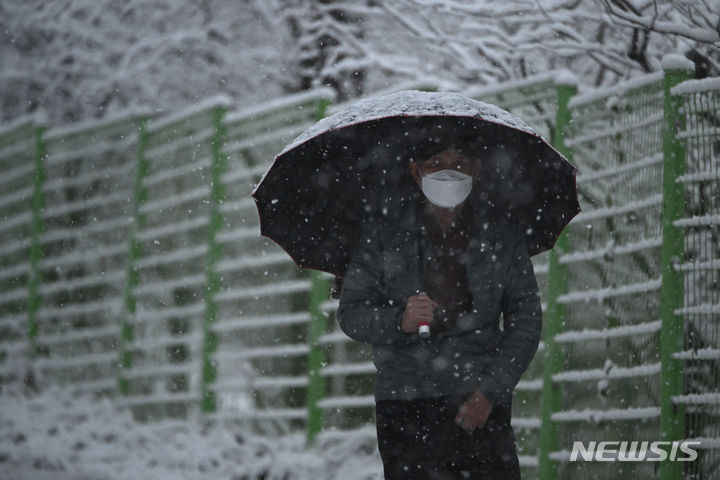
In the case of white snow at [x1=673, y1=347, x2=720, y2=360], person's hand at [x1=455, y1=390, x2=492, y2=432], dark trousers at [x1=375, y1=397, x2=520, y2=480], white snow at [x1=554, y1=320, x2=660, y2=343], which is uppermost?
person's hand at [x1=455, y1=390, x2=492, y2=432]

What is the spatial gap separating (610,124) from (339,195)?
85.4 inches

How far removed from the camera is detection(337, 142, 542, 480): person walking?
4.13 meters

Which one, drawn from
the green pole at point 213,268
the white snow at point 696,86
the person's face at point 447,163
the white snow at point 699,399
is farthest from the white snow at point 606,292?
the green pole at point 213,268

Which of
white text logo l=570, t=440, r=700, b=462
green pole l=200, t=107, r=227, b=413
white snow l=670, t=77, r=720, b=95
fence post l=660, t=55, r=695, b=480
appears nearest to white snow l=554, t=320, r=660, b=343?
fence post l=660, t=55, r=695, b=480

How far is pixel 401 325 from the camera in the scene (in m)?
4.08

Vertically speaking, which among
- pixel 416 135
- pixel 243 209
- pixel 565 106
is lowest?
pixel 243 209

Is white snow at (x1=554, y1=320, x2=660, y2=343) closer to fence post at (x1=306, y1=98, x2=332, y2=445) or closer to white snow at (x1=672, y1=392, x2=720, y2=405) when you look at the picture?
white snow at (x1=672, y1=392, x2=720, y2=405)

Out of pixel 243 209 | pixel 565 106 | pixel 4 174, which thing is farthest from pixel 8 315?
pixel 565 106

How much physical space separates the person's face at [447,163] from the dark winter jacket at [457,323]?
→ 0.57 feet

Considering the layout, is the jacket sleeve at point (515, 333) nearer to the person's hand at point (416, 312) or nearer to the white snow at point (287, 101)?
the person's hand at point (416, 312)

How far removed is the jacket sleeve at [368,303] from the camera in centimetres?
412

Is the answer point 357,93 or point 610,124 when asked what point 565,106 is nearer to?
point 610,124

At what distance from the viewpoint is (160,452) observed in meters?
8.23

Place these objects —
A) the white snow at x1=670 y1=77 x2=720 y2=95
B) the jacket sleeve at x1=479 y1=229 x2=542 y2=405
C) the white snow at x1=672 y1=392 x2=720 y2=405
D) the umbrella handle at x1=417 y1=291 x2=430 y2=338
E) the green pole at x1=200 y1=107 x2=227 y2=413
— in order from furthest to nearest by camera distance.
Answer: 1. the green pole at x1=200 y1=107 x2=227 y2=413
2. the white snow at x1=670 y1=77 x2=720 y2=95
3. the white snow at x1=672 y1=392 x2=720 y2=405
4. the jacket sleeve at x1=479 y1=229 x2=542 y2=405
5. the umbrella handle at x1=417 y1=291 x2=430 y2=338
